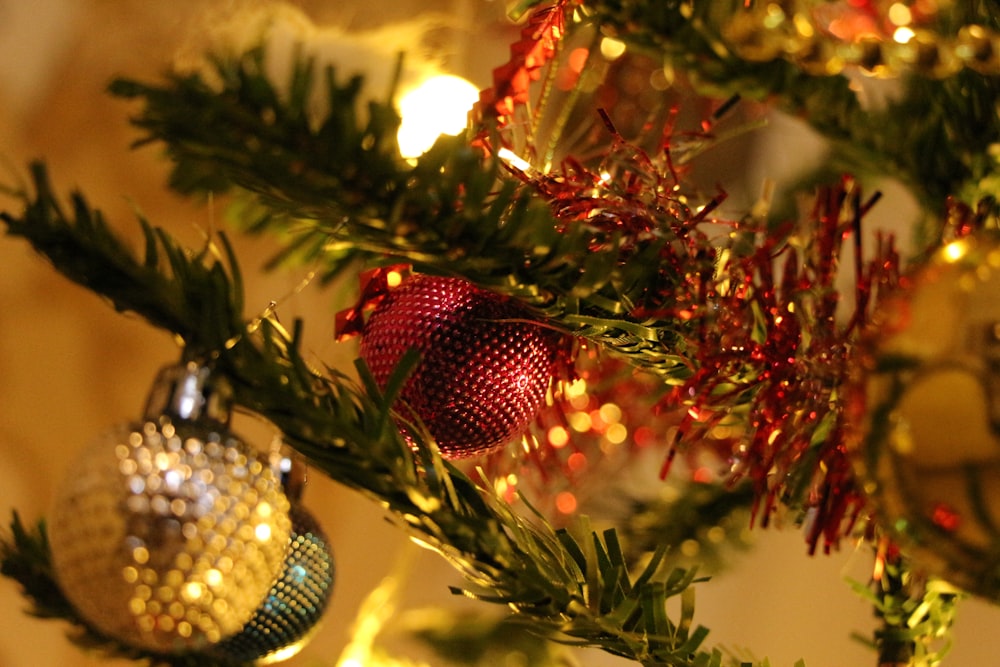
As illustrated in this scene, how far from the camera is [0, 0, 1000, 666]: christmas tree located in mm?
208

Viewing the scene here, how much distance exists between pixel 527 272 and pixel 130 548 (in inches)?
5.1

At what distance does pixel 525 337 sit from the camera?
11.6 inches

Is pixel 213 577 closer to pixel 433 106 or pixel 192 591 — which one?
pixel 192 591

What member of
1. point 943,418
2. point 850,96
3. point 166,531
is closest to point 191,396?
point 166,531

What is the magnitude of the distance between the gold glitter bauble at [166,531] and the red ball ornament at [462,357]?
64 mm

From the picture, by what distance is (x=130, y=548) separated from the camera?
0.74 feet

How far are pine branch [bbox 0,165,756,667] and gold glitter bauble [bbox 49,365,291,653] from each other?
0.02m

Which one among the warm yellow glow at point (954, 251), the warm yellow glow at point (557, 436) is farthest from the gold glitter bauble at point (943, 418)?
the warm yellow glow at point (557, 436)

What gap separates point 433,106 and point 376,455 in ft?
1.12

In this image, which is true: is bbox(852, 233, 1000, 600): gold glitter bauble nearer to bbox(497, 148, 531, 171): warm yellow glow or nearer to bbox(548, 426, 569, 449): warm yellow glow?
bbox(497, 148, 531, 171): warm yellow glow

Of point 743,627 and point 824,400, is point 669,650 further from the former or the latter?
point 743,627

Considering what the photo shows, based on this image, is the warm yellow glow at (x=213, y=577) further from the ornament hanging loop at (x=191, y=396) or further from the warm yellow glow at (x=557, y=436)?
the warm yellow glow at (x=557, y=436)

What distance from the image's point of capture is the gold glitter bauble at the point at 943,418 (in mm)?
199

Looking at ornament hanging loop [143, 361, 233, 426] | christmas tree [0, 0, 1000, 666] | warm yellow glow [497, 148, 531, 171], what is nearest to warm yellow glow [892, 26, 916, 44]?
christmas tree [0, 0, 1000, 666]
